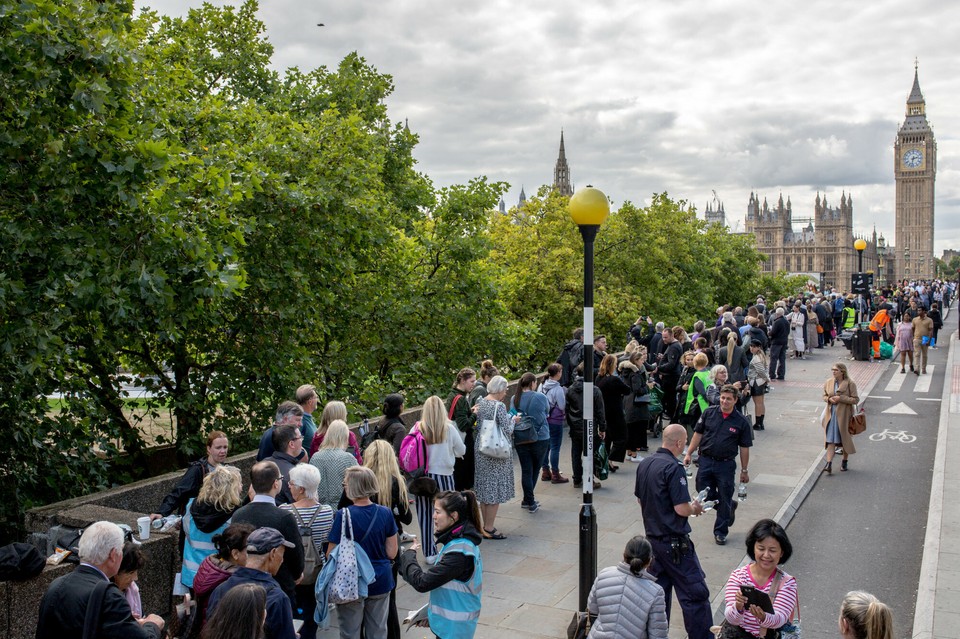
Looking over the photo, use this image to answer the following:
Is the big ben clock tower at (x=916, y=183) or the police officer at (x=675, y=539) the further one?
the big ben clock tower at (x=916, y=183)

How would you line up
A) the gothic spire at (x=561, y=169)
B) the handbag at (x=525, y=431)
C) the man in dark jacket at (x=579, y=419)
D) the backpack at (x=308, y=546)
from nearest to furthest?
1. the backpack at (x=308, y=546)
2. the handbag at (x=525, y=431)
3. the man in dark jacket at (x=579, y=419)
4. the gothic spire at (x=561, y=169)

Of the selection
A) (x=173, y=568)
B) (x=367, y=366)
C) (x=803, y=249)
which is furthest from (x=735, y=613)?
(x=803, y=249)

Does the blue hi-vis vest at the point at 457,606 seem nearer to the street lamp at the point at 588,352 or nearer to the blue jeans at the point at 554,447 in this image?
the street lamp at the point at 588,352

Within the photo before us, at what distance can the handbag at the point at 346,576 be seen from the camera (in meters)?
6.04

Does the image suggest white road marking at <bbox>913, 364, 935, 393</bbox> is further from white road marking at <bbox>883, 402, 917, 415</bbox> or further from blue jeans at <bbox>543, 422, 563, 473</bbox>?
blue jeans at <bbox>543, 422, 563, 473</bbox>

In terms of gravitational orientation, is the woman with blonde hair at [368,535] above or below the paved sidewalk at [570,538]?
above

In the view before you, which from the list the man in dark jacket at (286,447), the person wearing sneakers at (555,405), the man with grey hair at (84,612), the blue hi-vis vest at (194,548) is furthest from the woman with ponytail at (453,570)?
the person wearing sneakers at (555,405)

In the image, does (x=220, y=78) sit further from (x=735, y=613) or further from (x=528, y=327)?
(x=735, y=613)

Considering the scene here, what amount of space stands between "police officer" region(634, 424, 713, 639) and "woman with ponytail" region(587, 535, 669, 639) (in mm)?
1552

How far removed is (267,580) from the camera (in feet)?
16.4

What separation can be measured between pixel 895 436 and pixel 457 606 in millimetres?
13510

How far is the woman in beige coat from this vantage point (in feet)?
43.3

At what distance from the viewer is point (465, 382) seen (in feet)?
33.6

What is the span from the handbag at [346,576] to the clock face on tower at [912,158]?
687 ft
